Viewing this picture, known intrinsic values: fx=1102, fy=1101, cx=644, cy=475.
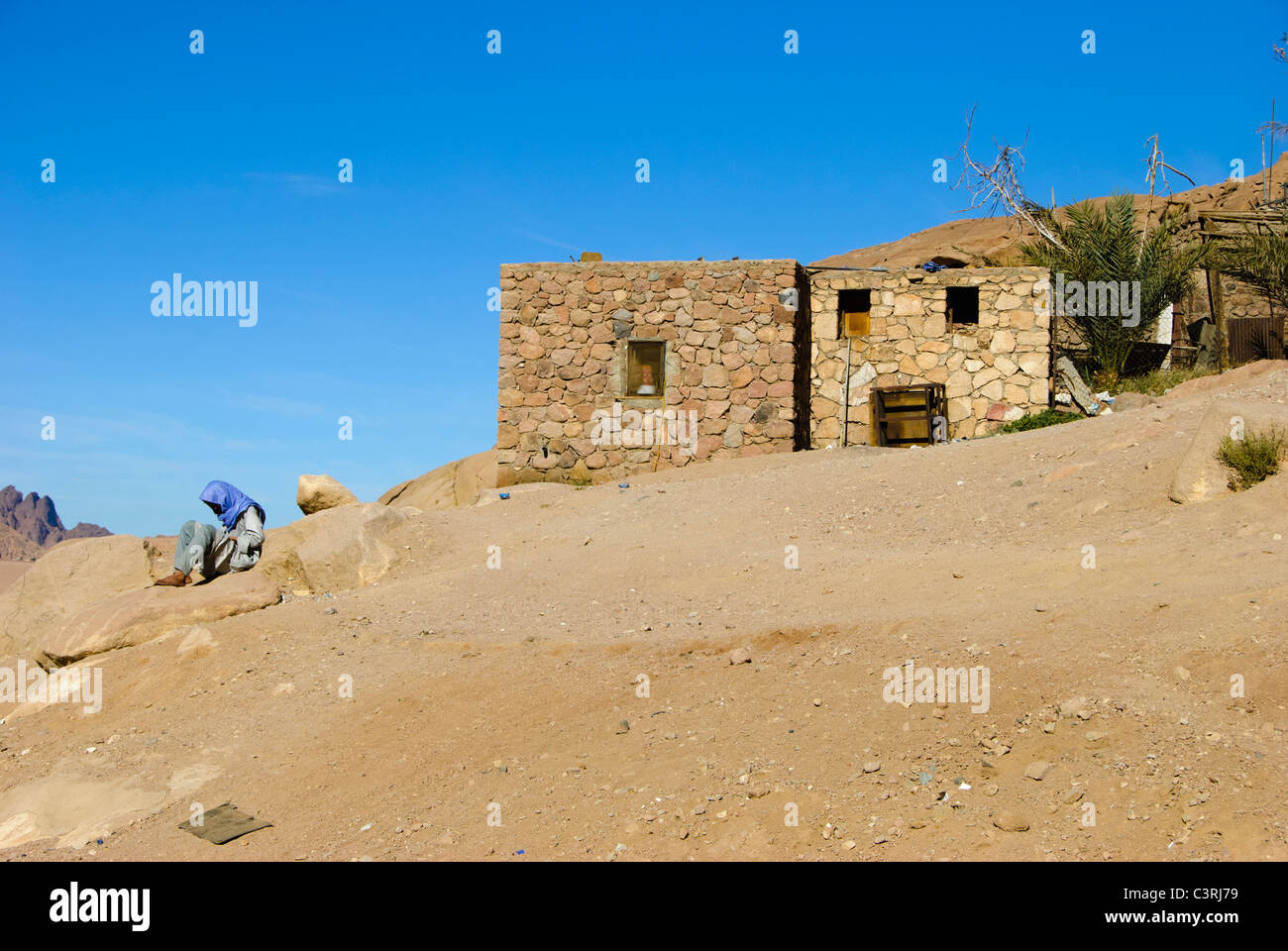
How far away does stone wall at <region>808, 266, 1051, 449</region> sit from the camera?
55.8 feet

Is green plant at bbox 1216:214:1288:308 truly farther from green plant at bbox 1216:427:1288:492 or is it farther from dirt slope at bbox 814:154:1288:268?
green plant at bbox 1216:427:1288:492

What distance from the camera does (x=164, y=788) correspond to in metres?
6.97

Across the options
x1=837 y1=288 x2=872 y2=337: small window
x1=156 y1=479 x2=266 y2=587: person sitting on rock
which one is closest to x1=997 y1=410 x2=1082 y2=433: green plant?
x1=837 y1=288 x2=872 y2=337: small window

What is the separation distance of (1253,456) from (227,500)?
9.36 m

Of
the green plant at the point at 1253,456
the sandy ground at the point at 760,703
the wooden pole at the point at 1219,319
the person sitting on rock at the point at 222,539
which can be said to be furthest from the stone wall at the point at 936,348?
Result: the person sitting on rock at the point at 222,539

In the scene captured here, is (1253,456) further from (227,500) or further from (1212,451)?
(227,500)

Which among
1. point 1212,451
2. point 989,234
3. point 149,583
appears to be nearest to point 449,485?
point 149,583

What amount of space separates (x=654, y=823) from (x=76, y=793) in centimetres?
401

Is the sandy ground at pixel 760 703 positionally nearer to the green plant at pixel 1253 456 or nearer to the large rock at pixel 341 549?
the green plant at pixel 1253 456

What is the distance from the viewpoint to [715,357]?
54.2 ft

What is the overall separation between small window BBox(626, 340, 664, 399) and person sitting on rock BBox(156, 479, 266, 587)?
676 centimetres

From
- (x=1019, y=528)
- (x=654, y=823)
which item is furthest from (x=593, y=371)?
(x=654, y=823)
